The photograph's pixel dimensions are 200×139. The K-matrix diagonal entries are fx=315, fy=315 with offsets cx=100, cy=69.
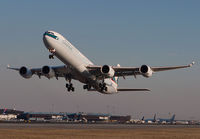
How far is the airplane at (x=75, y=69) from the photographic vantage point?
44438 mm

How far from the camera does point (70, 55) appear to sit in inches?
1789

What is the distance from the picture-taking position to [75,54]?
4644 cm

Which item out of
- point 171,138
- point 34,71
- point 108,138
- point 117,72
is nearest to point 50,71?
point 34,71

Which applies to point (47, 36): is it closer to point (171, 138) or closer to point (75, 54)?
point (75, 54)

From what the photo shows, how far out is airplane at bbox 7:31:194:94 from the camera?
44438mm

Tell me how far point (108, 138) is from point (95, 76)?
1524 cm

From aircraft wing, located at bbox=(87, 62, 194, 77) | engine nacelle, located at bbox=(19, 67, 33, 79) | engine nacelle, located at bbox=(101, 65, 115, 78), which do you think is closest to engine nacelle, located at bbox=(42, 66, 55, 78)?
engine nacelle, located at bbox=(19, 67, 33, 79)

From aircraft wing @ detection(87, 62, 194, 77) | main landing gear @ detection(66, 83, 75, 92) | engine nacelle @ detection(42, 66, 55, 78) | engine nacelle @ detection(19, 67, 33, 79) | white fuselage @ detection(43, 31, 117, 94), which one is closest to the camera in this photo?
white fuselage @ detection(43, 31, 117, 94)

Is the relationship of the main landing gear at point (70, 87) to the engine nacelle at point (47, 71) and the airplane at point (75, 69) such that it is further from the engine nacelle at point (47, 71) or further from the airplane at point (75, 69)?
the engine nacelle at point (47, 71)

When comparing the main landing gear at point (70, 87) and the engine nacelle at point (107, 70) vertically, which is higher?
the engine nacelle at point (107, 70)

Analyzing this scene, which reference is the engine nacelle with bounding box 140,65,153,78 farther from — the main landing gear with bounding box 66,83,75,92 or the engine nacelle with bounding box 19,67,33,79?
the engine nacelle with bounding box 19,67,33,79

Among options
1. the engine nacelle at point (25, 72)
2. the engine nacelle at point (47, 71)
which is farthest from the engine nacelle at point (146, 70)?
the engine nacelle at point (25, 72)

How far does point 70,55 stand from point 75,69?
3.09 meters

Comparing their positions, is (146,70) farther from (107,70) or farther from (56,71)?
(56,71)
